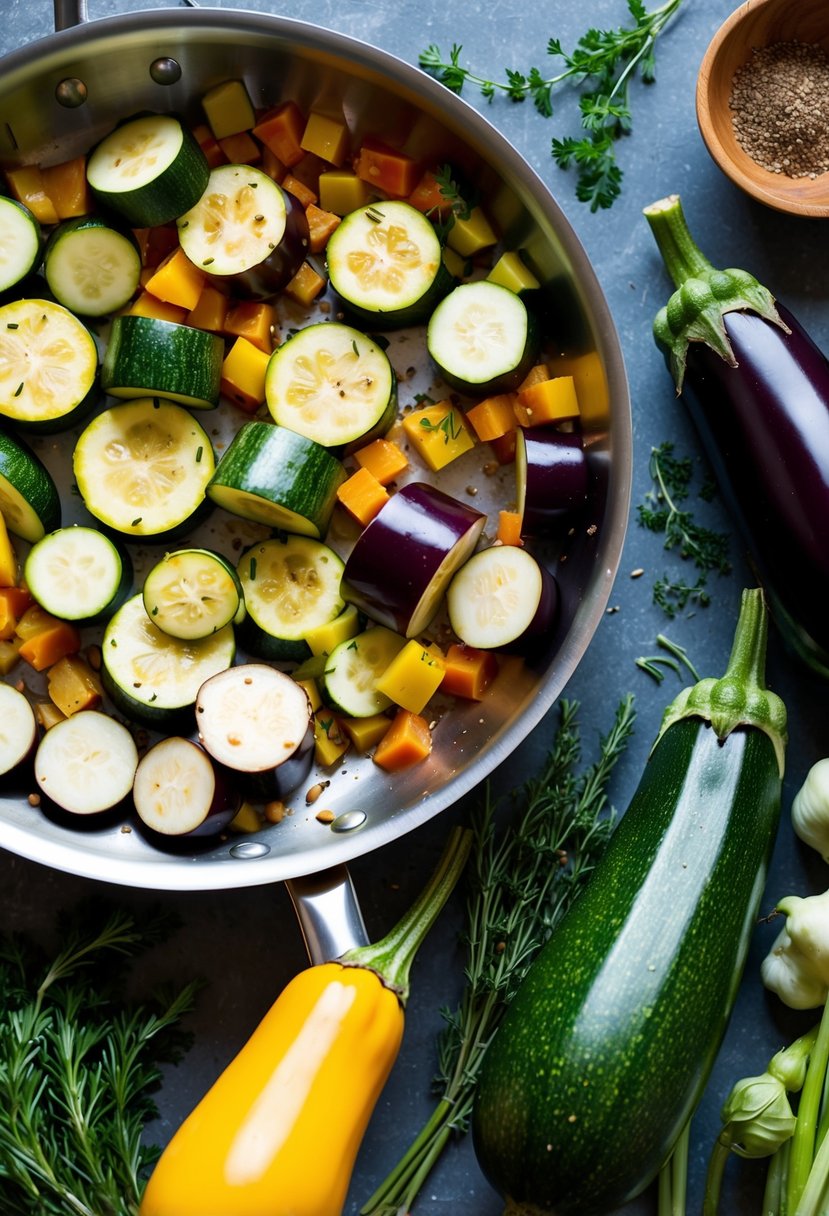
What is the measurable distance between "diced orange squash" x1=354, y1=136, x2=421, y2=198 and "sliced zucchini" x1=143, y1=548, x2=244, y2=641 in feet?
3.01

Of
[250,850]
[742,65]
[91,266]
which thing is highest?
[742,65]

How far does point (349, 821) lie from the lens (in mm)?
2562

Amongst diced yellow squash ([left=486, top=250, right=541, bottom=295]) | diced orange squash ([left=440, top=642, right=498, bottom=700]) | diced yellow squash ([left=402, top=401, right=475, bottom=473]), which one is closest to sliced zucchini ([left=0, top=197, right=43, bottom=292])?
diced yellow squash ([left=402, top=401, right=475, bottom=473])

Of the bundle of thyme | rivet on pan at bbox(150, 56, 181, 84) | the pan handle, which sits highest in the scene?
rivet on pan at bbox(150, 56, 181, 84)

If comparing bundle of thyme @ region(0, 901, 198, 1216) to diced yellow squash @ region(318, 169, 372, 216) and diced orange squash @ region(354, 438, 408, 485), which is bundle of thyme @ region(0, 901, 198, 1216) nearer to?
diced orange squash @ region(354, 438, 408, 485)

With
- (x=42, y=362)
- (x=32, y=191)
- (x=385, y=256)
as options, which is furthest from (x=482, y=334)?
(x=32, y=191)

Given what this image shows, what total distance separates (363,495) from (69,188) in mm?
950

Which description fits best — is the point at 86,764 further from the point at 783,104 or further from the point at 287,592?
the point at 783,104

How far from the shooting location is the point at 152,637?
101 inches

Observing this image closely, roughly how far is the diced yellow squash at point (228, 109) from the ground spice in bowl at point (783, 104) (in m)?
1.08

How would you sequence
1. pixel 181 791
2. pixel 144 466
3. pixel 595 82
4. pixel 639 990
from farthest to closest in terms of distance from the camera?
pixel 595 82, pixel 144 466, pixel 181 791, pixel 639 990

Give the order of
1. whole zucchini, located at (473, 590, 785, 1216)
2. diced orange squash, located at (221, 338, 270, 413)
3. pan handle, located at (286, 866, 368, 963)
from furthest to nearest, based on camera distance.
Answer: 1. diced orange squash, located at (221, 338, 270, 413)
2. pan handle, located at (286, 866, 368, 963)
3. whole zucchini, located at (473, 590, 785, 1216)

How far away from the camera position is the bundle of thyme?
7.63 ft

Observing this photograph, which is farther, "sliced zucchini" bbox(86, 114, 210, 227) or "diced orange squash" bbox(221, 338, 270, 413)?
"diced orange squash" bbox(221, 338, 270, 413)
